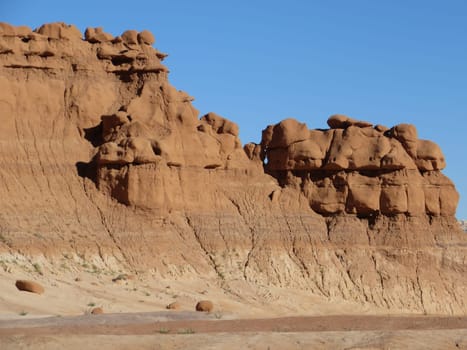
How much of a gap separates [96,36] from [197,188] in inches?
457

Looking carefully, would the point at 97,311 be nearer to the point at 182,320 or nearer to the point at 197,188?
the point at 182,320

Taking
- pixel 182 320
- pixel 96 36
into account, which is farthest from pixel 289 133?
pixel 182 320

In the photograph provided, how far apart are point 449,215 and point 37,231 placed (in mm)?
30194

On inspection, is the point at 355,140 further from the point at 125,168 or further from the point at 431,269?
the point at 125,168

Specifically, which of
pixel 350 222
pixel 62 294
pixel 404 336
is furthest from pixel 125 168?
pixel 404 336

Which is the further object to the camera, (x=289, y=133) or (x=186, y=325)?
(x=289, y=133)

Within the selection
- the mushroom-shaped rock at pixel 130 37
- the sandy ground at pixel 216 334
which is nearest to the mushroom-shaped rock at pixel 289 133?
the mushroom-shaped rock at pixel 130 37

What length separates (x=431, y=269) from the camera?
6494cm

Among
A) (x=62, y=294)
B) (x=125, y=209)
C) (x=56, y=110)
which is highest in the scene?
(x=56, y=110)

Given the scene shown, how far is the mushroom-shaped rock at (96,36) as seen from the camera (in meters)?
61.3

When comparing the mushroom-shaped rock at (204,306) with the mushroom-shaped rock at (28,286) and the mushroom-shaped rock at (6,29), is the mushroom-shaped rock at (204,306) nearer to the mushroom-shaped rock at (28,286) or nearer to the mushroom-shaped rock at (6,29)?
the mushroom-shaped rock at (28,286)

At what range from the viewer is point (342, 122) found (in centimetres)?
6894

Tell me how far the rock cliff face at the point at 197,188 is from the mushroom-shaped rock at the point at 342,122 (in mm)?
143

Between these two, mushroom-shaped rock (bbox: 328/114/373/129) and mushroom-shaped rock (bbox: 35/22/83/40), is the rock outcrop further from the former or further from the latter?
mushroom-shaped rock (bbox: 35/22/83/40)
